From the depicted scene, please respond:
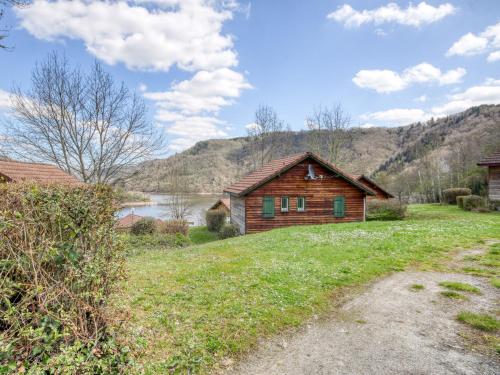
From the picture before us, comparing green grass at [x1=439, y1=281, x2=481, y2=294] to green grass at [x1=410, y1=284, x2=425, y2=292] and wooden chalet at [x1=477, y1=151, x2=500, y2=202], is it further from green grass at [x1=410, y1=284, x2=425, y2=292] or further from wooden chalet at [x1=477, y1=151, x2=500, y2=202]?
wooden chalet at [x1=477, y1=151, x2=500, y2=202]

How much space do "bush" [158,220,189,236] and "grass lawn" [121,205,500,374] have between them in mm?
10773

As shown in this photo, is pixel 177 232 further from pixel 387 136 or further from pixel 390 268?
pixel 387 136

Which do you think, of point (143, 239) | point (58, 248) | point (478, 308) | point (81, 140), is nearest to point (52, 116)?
point (81, 140)

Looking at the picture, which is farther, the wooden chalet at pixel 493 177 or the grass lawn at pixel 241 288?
the wooden chalet at pixel 493 177

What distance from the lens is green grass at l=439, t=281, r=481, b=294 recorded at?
669cm

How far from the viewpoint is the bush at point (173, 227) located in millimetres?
21688

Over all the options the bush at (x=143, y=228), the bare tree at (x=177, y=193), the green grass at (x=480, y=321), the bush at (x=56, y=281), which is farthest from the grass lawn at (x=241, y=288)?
the bare tree at (x=177, y=193)

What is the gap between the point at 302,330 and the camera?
504 centimetres

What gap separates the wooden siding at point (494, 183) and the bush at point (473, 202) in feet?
2.86

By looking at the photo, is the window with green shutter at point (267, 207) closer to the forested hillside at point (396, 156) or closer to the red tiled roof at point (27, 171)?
the forested hillside at point (396, 156)

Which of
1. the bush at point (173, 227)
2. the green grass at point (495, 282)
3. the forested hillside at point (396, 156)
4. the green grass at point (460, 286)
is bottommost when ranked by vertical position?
the bush at point (173, 227)

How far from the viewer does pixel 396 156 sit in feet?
302

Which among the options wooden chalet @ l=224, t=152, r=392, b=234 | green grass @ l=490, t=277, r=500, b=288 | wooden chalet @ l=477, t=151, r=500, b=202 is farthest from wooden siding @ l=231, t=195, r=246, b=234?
wooden chalet @ l=477, t=151, r=500, b=202

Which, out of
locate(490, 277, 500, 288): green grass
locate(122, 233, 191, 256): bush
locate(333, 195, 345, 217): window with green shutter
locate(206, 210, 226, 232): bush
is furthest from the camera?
locate(206, 210, 226, 232): bush
